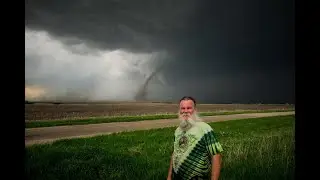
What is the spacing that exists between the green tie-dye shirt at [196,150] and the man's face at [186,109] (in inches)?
3.9

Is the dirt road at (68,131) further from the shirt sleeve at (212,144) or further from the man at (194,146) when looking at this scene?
the shirt sleeve at (212,144)

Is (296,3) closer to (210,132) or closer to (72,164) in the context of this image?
(210,132)

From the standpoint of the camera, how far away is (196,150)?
2758 millimetres

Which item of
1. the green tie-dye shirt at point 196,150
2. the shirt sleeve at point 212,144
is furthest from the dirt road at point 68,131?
the shirt sleeve at point 212,144

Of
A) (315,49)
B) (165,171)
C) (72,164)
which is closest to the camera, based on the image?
(315,49)

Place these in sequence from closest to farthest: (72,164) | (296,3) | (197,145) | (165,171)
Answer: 1. (296,3)
2. (197,145)
3. (165,171)
4. (72,164)

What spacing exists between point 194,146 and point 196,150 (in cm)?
4

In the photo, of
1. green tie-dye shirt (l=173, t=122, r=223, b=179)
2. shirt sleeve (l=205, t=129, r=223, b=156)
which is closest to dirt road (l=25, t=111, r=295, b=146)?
green tie-dye shirt (l=173, t=122, r=223, b=179)

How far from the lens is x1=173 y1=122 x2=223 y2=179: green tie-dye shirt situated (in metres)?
2.73

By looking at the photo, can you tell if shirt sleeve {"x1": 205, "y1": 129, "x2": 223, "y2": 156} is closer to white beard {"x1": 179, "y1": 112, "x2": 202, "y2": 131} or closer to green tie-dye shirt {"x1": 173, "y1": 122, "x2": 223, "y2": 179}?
green tie-dye shirt {"x1": 173, "y1": 122, "x2": 223, "y2": 179}
